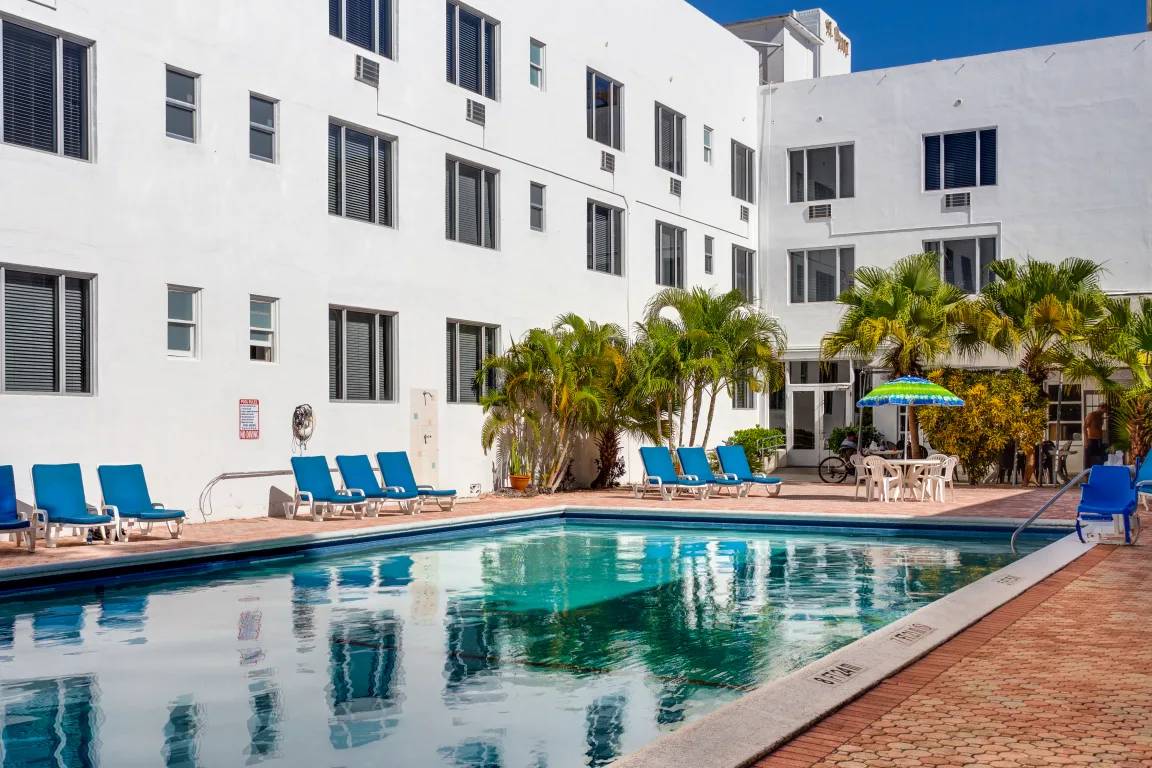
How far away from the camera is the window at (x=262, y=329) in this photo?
16.2 m

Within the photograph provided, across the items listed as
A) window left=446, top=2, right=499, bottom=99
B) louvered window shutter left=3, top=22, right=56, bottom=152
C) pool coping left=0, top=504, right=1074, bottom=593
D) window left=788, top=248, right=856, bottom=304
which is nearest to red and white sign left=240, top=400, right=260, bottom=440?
pool coping left=0, top=504, right=1074, bottom=593

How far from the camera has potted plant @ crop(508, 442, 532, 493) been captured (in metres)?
20.5

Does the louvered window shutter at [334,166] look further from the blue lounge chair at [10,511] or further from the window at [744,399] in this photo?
the window at [744,399]

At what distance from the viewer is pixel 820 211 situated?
29.1m

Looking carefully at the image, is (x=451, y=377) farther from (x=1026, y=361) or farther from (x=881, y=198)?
(x=881, y=198)

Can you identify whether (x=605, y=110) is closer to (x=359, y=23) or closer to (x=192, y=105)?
(x=359, y=23)

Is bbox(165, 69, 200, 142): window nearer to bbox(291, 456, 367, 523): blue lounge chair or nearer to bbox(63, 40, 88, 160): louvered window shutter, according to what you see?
bbox(63, 40, 88, 160): louvered window shutter

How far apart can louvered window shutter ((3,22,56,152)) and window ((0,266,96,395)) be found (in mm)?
1555

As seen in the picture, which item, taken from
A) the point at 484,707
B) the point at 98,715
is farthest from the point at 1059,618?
the point at 98,715

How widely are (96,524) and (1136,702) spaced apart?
1048 centimetres

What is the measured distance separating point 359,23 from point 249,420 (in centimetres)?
634

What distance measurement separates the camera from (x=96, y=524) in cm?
1282

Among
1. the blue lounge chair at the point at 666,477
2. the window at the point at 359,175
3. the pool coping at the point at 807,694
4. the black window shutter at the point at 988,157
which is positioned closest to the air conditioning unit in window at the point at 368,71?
the window at the point at 359,175

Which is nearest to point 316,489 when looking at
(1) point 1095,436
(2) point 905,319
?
(2) point 905,319
